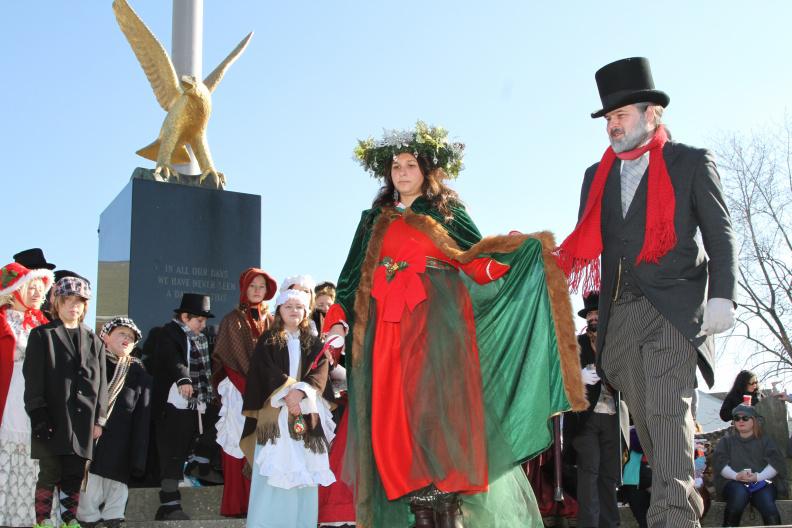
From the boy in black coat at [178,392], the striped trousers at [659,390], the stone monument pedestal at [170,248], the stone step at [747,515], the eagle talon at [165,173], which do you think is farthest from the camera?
the eagle talon at [165,173]

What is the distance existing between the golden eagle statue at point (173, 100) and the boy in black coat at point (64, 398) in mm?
3997

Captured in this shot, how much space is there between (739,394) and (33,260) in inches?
288

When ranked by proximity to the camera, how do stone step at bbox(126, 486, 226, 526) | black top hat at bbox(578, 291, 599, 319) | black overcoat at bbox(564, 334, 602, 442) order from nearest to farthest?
stone step at bbox(126, 486, 226, 526), black overcoat at bbox(564, 334, 602, 442), black top hat at bbox(578, 291, 599, 319)

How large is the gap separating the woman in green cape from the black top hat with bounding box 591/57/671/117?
91cm

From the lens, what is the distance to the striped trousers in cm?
444

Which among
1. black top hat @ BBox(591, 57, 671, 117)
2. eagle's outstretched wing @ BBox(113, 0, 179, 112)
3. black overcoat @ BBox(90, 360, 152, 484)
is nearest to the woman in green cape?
black top hat @ BBox(591, 57, 671, 117)

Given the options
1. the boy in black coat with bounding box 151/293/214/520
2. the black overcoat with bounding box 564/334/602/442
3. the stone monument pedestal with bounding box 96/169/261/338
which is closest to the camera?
the boy in black coat with bounding box 151/293/214/520

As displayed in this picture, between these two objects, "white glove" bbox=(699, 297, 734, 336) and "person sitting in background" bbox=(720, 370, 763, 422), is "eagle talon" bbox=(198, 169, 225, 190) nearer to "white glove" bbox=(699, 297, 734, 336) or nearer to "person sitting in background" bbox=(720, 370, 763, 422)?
"person sitting in background" bbox=(720, 370, 763, 422)

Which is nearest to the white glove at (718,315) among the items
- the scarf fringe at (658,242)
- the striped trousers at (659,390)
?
the striped trousers at (659,390)

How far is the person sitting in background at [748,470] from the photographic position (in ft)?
30.7

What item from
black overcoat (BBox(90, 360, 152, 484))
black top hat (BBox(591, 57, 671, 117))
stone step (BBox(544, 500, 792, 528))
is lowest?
stone step (BBox(544, 500, 792, 528))

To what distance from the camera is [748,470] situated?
941 cm

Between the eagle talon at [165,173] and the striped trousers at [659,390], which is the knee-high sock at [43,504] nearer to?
the striped trousers at [659,390]

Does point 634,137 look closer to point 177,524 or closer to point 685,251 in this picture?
point 685,251
